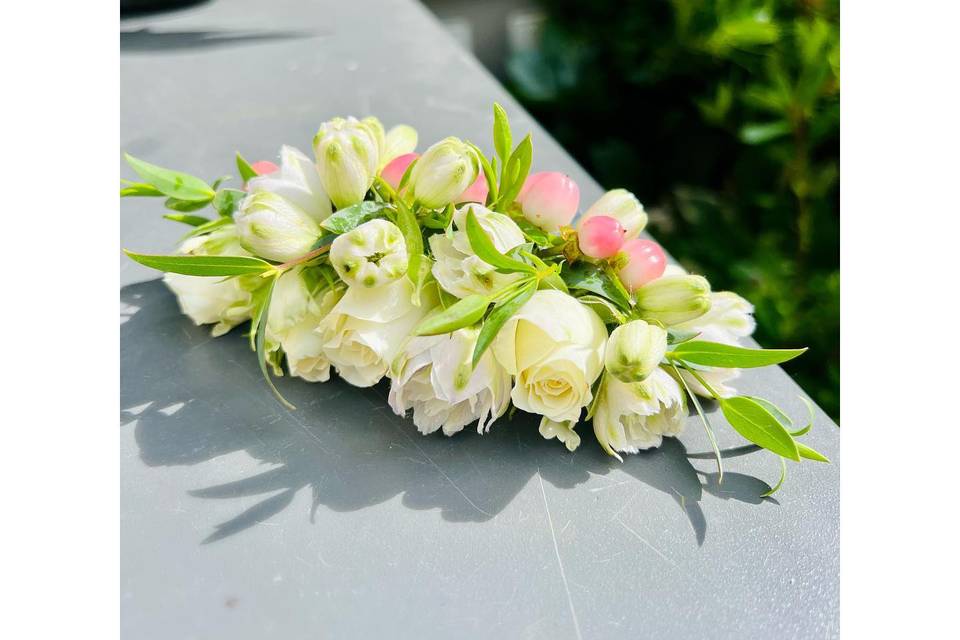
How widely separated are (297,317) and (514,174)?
23 cm

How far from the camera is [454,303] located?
69cm

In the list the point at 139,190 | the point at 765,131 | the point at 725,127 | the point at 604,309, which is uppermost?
the point at 604,309

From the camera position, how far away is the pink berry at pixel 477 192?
2.49 ft

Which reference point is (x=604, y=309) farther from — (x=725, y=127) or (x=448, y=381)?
(x=725, y=127)

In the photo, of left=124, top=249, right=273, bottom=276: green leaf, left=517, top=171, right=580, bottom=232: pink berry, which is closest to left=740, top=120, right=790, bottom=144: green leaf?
left=517, top=171, right=580, bottom=232: pink berry

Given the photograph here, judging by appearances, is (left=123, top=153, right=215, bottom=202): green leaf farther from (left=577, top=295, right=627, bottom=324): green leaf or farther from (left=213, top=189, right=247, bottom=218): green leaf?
(left=577, top=295, right=627, bottom=324): green leaf

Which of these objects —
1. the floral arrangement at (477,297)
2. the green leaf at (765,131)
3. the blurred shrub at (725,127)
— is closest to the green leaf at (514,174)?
the floral arrangement at (477,297)

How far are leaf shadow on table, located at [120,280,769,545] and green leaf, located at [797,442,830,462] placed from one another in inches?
1.9

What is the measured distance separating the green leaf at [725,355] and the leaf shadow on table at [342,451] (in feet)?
0.35

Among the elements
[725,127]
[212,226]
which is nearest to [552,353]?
[212,226]

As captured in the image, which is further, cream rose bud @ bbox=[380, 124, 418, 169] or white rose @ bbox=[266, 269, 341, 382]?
cream rose bud @ bbox=[380, 124, 418, 169]

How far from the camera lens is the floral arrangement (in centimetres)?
66

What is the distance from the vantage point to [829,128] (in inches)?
63.1
